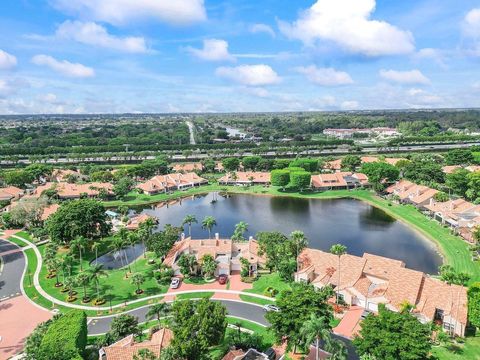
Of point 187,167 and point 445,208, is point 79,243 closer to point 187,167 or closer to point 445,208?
point 445,208

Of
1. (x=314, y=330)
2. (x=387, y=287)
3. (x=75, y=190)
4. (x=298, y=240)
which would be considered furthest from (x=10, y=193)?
(x=387, y=287)

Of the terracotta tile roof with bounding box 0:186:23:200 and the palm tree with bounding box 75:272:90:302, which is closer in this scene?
the palm tree with bounding box 75:272:90:302

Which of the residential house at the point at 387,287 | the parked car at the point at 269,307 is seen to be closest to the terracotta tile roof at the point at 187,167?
the residential house at the point at 387,287

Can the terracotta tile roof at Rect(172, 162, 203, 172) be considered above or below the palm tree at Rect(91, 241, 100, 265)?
above

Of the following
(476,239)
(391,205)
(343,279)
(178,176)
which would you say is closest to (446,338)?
(343,279)

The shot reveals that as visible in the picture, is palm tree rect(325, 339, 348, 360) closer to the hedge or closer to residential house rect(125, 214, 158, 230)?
the hedge

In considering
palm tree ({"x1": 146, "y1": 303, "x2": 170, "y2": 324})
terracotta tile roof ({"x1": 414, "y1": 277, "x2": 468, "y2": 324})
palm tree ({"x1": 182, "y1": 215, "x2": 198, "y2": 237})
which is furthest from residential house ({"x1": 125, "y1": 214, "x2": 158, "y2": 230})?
terracotta tile roof ({"x1": 414, "y1": 277, "x2": 468, "y2": 324})

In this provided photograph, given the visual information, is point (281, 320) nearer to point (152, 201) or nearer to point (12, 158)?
point (152, 201)
